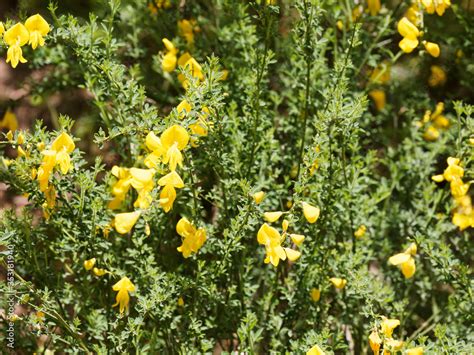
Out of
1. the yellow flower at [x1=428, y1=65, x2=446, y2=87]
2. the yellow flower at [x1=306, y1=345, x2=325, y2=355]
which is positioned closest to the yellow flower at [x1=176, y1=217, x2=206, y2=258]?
the yellow flower at [x1=306, y1=345, x2=325, y2=355]

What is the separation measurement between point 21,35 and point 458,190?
1.18 metres

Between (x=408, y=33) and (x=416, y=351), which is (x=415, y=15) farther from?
(x=416, y=351)

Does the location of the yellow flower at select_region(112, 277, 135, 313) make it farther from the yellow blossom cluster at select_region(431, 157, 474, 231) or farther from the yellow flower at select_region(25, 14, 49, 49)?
the yellow blossom cluster at select_region(431, 157, 474, 231)

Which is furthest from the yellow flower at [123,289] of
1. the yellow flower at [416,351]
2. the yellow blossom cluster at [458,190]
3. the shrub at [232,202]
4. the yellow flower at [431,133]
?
the yellow flower at [431,133]

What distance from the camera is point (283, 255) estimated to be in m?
1.61

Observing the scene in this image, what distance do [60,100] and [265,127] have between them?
5.82ft

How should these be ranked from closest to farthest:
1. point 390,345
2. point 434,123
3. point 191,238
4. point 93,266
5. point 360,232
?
point 390,345 < point 191,238 < point 93,266 < point 360,232 < point 434,123

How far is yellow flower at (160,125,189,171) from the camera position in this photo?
4.98 ft

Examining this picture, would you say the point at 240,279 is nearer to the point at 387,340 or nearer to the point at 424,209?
the point at 387,340

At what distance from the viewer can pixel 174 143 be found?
1531 mm

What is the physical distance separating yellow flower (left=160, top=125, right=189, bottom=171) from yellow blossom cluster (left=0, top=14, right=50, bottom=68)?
416mm

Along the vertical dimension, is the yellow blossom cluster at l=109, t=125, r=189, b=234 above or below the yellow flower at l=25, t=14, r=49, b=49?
below

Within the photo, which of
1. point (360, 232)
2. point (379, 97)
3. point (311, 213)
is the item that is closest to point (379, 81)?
point (379, 97)

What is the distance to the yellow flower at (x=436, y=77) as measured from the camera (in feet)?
8.76
